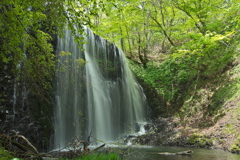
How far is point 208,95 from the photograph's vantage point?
472 inches

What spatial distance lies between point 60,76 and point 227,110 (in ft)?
28.6

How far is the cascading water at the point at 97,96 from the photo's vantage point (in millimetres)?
10930

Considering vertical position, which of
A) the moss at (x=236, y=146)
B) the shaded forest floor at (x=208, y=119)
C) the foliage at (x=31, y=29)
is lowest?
the moss at (x=236, y=146)

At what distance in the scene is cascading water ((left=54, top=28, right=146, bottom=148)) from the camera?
10930mm

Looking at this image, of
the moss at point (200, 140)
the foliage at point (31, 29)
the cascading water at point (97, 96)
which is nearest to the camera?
the foliage at point (31, 29)

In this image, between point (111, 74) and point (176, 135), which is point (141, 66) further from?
point (176, 135)

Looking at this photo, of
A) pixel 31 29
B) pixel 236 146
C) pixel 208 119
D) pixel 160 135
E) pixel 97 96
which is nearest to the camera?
pixel 31 29

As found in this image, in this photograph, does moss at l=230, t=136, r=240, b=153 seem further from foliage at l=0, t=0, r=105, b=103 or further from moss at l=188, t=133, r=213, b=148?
foliage at l=0, t=0, r=105, b=103

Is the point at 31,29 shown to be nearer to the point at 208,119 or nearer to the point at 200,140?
the point at 200,140

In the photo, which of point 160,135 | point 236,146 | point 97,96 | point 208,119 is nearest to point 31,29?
point 236,146

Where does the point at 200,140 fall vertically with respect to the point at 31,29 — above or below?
below

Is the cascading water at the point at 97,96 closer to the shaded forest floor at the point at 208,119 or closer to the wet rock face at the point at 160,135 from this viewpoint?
the wet rock face at the point at 160,135

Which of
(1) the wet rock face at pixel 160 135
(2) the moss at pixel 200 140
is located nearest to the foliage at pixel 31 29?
(1) the wet rock face at pixel 160 135

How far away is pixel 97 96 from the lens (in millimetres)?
13273
